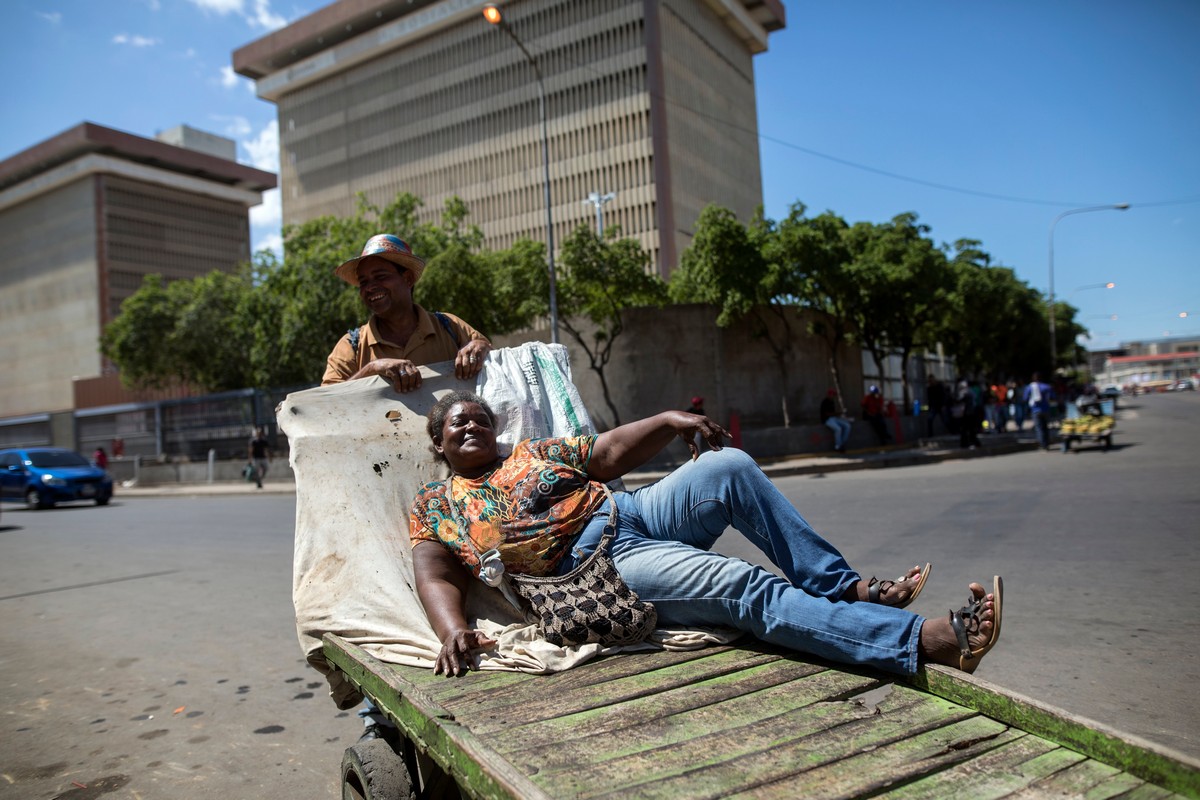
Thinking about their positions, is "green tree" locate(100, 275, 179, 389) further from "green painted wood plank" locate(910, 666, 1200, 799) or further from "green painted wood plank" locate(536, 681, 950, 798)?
"green painted wood plank" locate(910, 666, 1200, 799)

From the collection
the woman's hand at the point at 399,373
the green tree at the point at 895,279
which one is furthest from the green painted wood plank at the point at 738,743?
the green tree at the point at 895,279

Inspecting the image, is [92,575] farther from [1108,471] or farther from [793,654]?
[1108,471]

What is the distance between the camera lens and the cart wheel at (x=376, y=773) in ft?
8.16

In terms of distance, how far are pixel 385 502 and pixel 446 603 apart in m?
0.84

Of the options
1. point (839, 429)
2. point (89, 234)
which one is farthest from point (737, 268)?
point (89, 234)

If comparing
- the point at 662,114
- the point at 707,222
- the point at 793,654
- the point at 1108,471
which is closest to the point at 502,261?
the point at 707,222

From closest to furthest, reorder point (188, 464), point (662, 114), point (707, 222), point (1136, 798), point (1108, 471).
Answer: point (1136, 798) < point (1108, 471) < point (707, 222) < point (188, 464) < point (662, 114)

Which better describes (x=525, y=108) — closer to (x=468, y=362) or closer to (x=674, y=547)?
(x=468, y=362)

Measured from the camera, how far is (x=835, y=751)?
198cm

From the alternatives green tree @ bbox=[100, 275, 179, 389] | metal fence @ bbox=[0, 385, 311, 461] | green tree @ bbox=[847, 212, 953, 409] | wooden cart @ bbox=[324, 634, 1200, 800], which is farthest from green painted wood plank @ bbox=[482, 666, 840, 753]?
green tree @ bbox=[100, 275, 179, 389]

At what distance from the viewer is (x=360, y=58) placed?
72.1 meters

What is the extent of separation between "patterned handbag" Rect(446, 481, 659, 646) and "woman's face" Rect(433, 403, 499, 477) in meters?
0.54

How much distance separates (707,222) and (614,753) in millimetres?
20159

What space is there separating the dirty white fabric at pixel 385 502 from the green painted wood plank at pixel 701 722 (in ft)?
1.53
